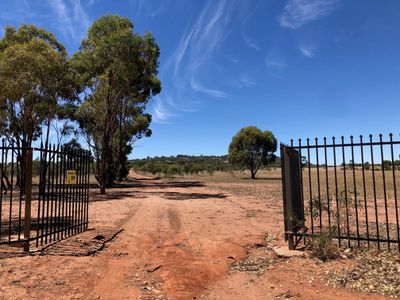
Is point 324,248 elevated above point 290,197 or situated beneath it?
situated beneath

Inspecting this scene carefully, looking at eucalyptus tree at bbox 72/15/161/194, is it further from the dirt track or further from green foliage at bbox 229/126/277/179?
green foliage at bbox 229/126/277/179

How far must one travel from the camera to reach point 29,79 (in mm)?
20578

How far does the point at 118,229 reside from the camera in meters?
10.7

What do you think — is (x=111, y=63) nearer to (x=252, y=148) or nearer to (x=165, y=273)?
(x=165, y=273)

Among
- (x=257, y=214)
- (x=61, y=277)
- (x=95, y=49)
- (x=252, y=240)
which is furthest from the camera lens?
(x=95, y=49)

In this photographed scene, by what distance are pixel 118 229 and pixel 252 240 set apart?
4012mm

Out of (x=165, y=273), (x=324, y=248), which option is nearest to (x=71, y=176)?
(x=165, y=273)

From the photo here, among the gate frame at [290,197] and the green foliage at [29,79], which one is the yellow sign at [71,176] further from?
the green foliage at [29,79]

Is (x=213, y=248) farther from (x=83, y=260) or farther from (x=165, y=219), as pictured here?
(x=165, y=219)

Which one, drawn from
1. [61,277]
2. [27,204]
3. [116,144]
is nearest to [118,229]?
[27,204]

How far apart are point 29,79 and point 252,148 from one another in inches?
1783

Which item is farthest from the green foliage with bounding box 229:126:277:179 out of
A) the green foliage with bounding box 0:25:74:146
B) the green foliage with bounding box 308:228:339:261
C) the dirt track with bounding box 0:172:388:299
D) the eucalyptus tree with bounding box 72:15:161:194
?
the green foliage with bounding box 308:228:339:261

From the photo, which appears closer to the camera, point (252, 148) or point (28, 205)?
point (28, 205)

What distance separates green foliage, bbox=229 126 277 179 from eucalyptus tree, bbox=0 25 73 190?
1522 inches
